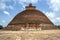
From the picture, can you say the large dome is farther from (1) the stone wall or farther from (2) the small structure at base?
(1) the stone wall

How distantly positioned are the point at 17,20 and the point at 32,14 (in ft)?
10.8

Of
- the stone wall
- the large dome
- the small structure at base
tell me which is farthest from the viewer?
the large dome

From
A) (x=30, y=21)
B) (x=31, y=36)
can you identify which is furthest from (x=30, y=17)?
(x=31, y=36)

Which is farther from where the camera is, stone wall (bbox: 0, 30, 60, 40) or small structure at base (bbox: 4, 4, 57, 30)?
small structure at base (bbox: 4, 4, 57, 30)

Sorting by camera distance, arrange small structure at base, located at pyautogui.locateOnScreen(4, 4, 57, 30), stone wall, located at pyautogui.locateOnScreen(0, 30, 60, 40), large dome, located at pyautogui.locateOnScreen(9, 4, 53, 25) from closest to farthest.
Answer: stone wall, located at pyautogui.locateOnScreen(0, 30, 60, 40) → small structure at base, located at pyautogui.locateOnScreen(4, 4, 57, 30) → large dome, located at pyautogui.locateOnScreen(9, 4, 53, 25)

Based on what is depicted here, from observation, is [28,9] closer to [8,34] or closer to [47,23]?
[47,23]

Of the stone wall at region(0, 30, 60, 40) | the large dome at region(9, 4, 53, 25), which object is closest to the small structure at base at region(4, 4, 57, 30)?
the large dome at region(9, 4, 53, 25)

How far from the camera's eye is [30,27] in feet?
109

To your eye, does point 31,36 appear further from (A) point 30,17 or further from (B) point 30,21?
(A) point 30,17

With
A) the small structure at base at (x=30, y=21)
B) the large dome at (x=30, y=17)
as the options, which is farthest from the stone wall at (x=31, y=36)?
the large dome at (x=30, y=17)

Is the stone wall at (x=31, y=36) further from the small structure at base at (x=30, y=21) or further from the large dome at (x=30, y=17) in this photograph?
the large dome at (x=30, y=17)

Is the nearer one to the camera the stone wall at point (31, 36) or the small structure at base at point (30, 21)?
the stone wall at point (31, 36)

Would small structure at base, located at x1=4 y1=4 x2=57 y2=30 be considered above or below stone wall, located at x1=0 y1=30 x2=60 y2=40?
above

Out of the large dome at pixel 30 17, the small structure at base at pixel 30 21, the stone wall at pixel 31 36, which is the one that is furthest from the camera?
the large dome at pixel 30 17
